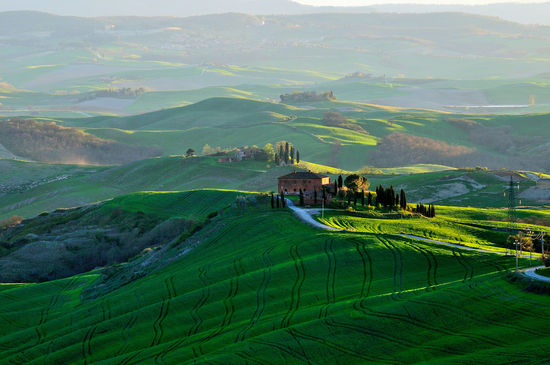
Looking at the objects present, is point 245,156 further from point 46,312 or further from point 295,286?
point 295,286

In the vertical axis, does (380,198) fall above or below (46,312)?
above

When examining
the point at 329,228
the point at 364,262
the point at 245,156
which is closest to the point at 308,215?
the point at 329,228

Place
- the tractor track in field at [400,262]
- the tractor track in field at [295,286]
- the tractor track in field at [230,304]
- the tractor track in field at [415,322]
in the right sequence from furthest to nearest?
the tractor track in field at [400,262] < the tractor track in field at [230,304] < the tractor track in field at [295,286] < the tractor track in field at [415,322]

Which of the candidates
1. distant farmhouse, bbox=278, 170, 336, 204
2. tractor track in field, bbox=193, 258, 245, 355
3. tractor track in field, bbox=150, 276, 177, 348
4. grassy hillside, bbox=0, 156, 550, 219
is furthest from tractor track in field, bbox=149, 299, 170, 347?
grassy hillside, bbox=0, 156, 550, 219

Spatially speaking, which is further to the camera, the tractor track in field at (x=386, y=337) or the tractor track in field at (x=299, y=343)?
the tractor track in field at (x=299, y=343)

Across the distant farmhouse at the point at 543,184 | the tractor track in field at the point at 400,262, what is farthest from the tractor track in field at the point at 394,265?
the distant farmhouse at the point at 543,184

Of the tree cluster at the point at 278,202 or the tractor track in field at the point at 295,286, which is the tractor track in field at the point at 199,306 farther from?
the tree cluster at the point at 278,202
